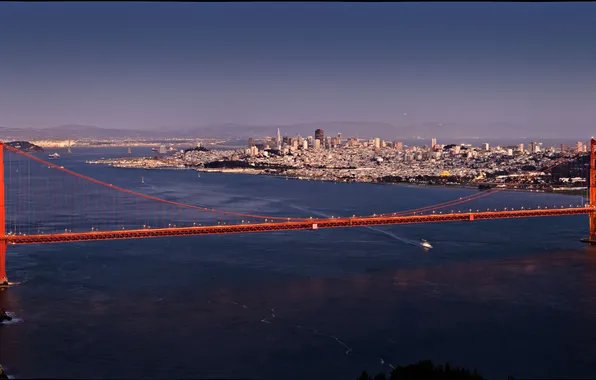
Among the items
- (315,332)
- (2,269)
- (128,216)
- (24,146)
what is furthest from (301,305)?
(24,146)

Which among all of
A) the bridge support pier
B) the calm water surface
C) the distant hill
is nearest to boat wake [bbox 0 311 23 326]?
the calm water surface

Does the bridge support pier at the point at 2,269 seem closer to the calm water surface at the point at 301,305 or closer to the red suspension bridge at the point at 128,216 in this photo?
the red suspension bridge at the point at 128,216

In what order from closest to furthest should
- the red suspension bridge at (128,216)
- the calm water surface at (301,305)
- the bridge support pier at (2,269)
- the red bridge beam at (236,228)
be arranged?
the calm water surface at (301,305) → the bridge support pier at (2,269) → the red bridge beam at (236,228) → the red suspension bridge at (128,216)

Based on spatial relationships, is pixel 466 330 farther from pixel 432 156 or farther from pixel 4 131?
pixel 432 156

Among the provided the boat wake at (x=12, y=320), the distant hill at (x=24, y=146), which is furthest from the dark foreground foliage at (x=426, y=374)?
the distant hill at (x=24, y=146)

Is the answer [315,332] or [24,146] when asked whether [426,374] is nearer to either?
[315,332]
